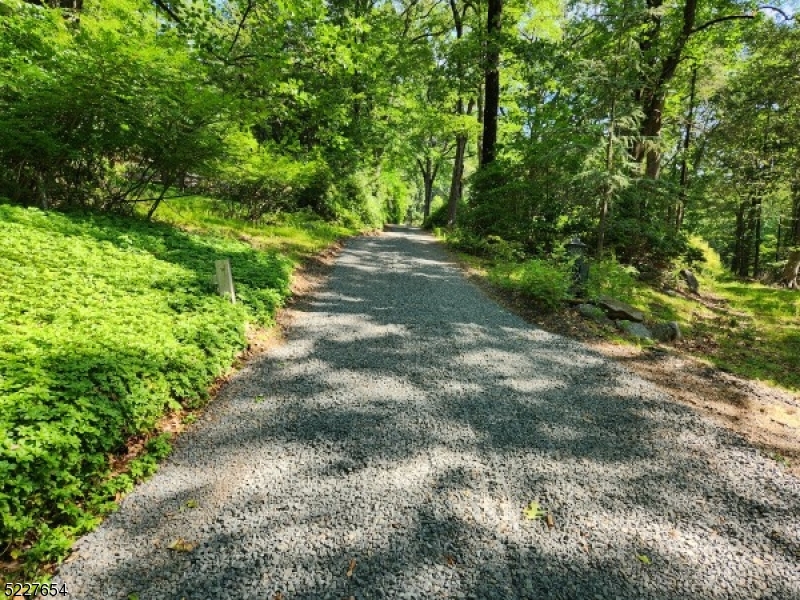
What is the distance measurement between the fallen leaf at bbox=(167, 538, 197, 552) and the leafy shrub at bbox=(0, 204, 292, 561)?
539mm

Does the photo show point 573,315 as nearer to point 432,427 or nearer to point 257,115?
point 432,427

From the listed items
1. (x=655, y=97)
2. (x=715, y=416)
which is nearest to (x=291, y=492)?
(x=715, y=416)

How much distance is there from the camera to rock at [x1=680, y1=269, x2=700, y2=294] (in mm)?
12159

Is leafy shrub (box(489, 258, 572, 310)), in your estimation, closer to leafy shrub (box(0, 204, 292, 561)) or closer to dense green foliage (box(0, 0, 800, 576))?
dense green foliage (box(0, 0, 800, 576))

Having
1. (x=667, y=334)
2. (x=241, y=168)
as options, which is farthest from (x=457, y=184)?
(x=667, y=334)

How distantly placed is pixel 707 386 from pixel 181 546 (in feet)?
17.9

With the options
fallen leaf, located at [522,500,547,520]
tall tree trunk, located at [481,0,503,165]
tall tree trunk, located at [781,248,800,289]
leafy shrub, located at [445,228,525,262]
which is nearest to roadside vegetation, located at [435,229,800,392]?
leafy shrub, located at [445,228,525,262]

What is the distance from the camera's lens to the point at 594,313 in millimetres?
6723

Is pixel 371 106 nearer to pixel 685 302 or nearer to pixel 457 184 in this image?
pixel 457 184

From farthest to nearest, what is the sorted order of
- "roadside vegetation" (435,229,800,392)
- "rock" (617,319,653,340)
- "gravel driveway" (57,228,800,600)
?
"roadside vegetation" (435,229,800,392) < "rock" (617,319,653,340) < "gravel driveway" (57,228,800,600)

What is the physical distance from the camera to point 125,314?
12.8 ft

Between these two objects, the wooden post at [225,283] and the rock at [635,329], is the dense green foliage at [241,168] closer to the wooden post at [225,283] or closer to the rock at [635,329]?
the wooden post at [225,283]

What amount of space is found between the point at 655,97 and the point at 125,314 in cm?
1427

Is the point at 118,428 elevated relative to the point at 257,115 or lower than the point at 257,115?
lower
